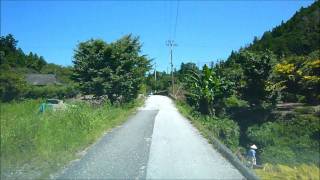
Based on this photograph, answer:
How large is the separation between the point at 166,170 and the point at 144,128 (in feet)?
33.9

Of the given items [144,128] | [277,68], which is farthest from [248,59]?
[144,128]

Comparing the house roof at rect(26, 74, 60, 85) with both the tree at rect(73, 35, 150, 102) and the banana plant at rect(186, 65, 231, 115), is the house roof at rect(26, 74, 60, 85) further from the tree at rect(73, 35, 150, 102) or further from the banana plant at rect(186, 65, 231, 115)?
the banana plant at rect(186, 65, 231, 115)

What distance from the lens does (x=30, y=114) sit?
10.1 m

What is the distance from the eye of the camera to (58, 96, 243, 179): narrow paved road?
10250 millimetres

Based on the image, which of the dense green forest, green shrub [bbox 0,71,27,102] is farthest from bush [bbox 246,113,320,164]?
green shrub [bbox 0,71,27,102]

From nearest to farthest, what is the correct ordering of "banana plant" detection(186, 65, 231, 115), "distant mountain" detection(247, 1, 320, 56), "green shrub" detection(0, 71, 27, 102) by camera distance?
"green shrub" detection(0, 71, 27, 102)
"banana plant" detection(186, 65, 231, 115)
"distant mountain" detection(247, 1, 320, 56)

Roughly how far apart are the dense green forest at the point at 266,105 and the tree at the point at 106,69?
5510 millimetres

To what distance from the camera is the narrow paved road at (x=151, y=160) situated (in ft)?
33.6

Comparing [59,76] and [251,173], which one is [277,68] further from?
[59,76]

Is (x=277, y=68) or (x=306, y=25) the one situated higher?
(x=306, y=25)

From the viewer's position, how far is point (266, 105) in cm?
3344

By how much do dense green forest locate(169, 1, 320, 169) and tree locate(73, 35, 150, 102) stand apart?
551 centimetres

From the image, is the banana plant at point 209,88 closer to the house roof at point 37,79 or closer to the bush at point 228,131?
the bush at point 228,131

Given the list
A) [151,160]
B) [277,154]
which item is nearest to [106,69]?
[277,154]
